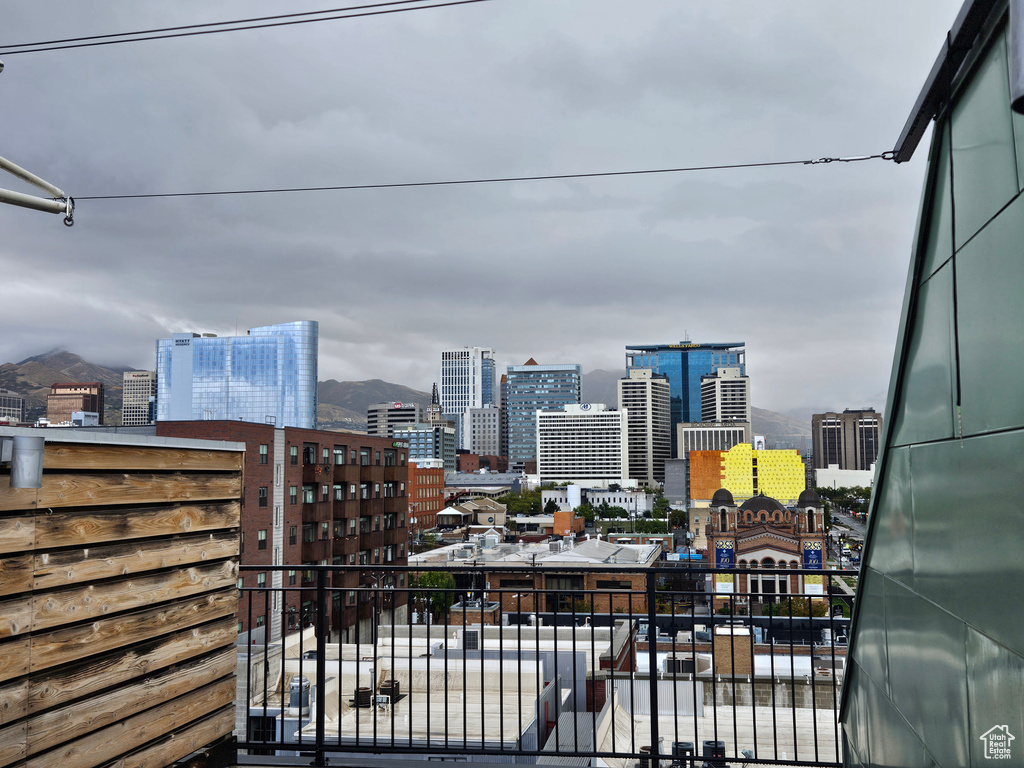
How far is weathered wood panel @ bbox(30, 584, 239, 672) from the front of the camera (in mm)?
2512

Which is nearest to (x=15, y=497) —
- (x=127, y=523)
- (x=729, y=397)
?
(x=127, y=523)

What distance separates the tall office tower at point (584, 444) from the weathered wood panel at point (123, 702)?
146m

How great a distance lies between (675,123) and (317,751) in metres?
12.4

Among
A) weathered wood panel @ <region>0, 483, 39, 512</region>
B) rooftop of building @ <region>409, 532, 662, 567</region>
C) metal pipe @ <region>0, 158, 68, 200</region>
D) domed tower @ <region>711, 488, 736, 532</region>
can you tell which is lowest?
rooftop of building @ <region>409, 532, 662, 567</region>

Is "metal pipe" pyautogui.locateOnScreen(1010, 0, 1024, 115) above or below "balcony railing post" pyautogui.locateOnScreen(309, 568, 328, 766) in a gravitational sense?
above

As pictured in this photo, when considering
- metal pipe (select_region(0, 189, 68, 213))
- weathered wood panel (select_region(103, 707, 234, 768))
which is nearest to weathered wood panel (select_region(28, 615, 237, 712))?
weathered wood panel (select_region(103, 707, 234, 768))

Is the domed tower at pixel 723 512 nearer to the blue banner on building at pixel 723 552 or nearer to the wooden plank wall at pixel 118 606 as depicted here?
the blue banner on building at pixel 723 552

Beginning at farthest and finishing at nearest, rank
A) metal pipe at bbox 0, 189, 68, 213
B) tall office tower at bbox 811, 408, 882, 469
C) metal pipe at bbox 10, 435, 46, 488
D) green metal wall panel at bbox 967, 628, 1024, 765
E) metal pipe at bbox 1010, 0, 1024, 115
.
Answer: tall office tower at bbox 811, 408, 882, 469 < metal pipe at bbox 0, 189, 68, 213 < metal pipe at bbox 10, 435, 46, 488 < green metal wall panel at bbox 967, 628, 1024, 765 < metal pipe at bbox 1010, 0, 1024, 115

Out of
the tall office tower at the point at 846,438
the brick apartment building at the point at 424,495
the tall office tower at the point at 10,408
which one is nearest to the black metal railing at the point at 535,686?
the tall office tower at the point at 10,408

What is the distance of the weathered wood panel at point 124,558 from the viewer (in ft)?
8.29

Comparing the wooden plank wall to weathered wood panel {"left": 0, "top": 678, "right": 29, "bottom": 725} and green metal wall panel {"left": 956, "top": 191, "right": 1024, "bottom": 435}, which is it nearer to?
weathered wood panel {"left": 0, "top": 678, "right": 29, "bottom": 725}

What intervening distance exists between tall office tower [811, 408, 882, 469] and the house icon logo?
151 m

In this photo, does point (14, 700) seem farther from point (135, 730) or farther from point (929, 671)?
point (929, 671)

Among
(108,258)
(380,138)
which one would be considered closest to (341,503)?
(380,138)
